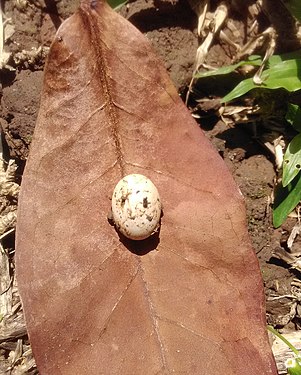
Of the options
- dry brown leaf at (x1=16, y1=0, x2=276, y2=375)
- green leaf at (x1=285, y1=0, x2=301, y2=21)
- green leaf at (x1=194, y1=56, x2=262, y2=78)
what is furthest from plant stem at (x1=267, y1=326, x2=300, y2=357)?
green leaf at (x1=285, y1=0, x2=301, y2=21)

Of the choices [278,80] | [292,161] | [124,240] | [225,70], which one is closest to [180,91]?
[225,70]

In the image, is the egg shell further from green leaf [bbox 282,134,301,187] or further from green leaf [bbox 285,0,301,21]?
green leaf [bbox 285,0,301,21]

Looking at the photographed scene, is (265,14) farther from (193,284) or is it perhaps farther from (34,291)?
(34,291)

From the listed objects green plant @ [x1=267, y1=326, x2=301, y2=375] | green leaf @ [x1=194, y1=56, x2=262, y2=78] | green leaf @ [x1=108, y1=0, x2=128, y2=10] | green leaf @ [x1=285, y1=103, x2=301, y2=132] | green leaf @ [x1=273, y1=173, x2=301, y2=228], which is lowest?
green plant @ [x1=267, y1=326, x2=301, y2=375]

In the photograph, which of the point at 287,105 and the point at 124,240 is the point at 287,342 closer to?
the point at 124,240

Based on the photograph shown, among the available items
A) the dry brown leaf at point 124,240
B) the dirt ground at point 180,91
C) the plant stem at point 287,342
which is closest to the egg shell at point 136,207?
the dry brown leaf at point 124,240

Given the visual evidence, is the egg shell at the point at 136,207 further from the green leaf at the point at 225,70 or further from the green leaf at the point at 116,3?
the green leaf at the point at 116,3

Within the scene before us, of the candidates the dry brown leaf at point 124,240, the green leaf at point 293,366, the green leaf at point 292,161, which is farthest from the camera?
the green leaf at point 292,161
